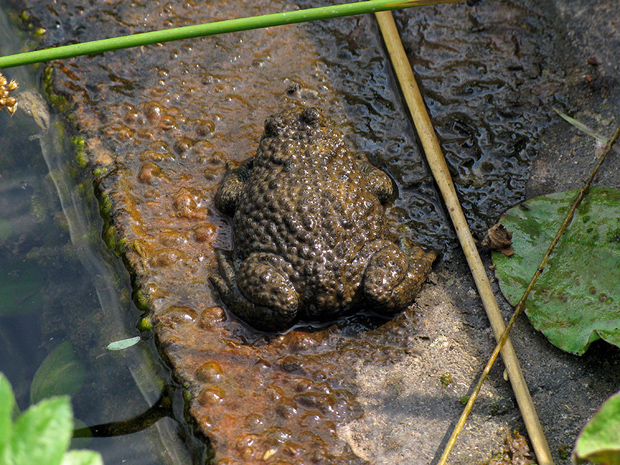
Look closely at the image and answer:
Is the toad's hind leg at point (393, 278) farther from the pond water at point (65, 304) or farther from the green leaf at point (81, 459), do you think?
the green leaf at point (81, 459)

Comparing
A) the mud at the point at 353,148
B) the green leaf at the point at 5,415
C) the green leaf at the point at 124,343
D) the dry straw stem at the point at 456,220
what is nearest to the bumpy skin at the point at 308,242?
the mud at the point at 353,148

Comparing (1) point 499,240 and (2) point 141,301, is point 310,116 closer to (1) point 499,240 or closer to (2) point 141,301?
(1) point 499,240

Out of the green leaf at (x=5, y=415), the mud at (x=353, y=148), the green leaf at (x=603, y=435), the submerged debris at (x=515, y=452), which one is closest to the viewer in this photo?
the green leaf at (x=5, y=415)

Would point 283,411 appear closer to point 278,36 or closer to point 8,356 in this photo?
point 8,356

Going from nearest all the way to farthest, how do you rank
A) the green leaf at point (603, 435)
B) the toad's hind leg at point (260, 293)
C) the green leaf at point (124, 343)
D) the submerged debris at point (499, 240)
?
the green leaf at point (603, 435)
the toad's hind leg at point (260, 293)
the green leaf at point (124, 343)
the submerged debris at point (499, 240)

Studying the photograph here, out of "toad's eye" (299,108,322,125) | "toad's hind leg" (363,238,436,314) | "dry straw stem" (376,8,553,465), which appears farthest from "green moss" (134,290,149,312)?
"dry straw stem" (376,8,553,465)

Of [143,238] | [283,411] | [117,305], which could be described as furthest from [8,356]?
[283,411]

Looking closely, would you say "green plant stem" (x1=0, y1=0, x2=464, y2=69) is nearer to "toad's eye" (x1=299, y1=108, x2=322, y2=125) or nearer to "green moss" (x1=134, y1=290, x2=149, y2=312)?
"toad's eye" (x1=299, y1=108, x2=322, y2=125)
